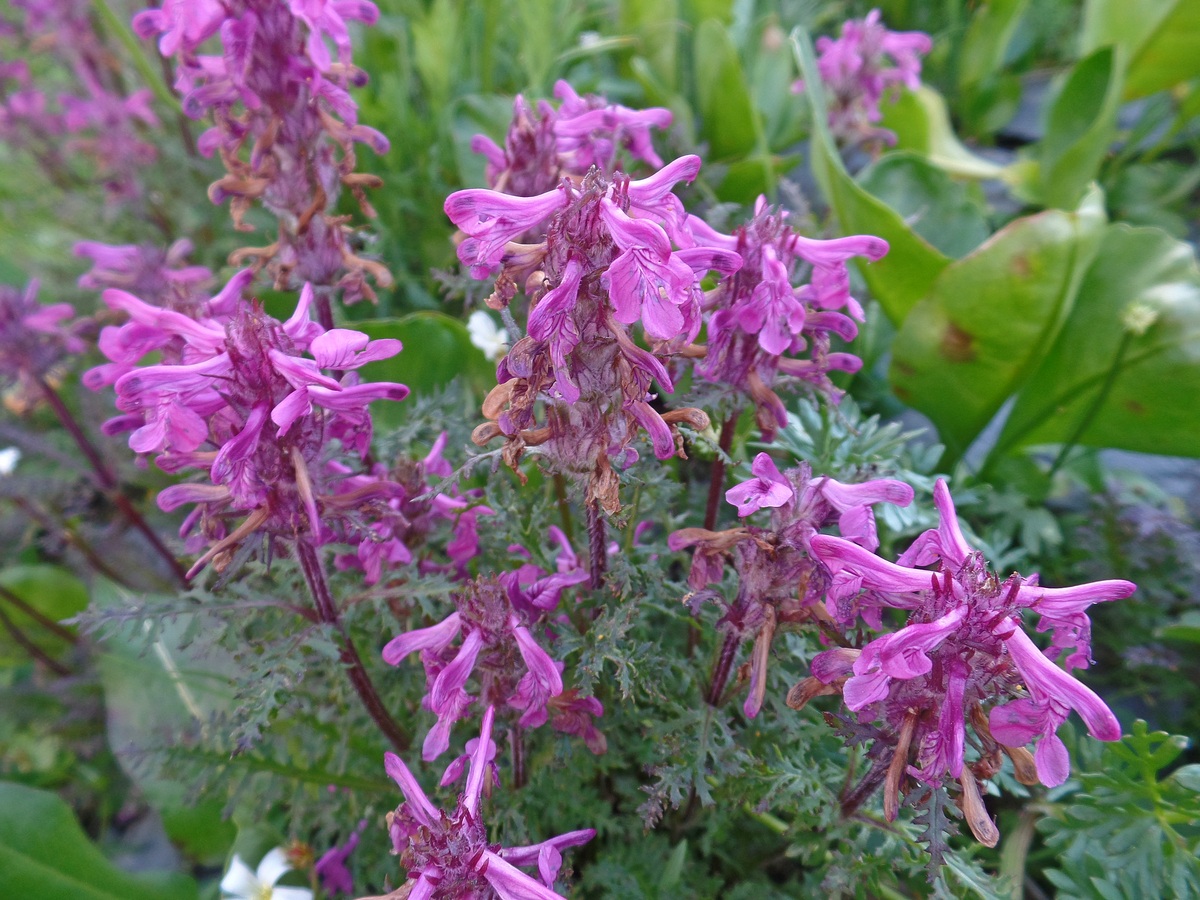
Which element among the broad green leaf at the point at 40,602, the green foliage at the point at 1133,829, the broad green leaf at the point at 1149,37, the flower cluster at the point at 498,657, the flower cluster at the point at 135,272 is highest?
the broad green leaf at the point at 1149,37

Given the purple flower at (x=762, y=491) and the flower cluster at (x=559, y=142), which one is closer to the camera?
the purple flower at (x=762, y=491)

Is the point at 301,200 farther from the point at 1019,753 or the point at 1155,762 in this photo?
the point at 1155,762

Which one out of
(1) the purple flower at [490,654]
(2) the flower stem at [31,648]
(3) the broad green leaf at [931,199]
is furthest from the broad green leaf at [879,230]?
(2) the flower stem at [31,648]

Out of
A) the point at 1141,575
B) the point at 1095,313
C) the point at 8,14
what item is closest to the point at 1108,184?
the point at 1095,313

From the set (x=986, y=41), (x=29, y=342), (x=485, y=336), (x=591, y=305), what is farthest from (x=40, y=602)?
(x=986, y=41)

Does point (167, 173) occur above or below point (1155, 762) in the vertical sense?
above

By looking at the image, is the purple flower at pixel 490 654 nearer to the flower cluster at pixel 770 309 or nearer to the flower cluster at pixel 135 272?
the flower cluster at pixel 770 309

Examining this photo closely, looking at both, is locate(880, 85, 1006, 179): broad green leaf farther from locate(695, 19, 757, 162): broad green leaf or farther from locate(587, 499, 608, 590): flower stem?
locate(587, 499, 608, 590): flower stem
